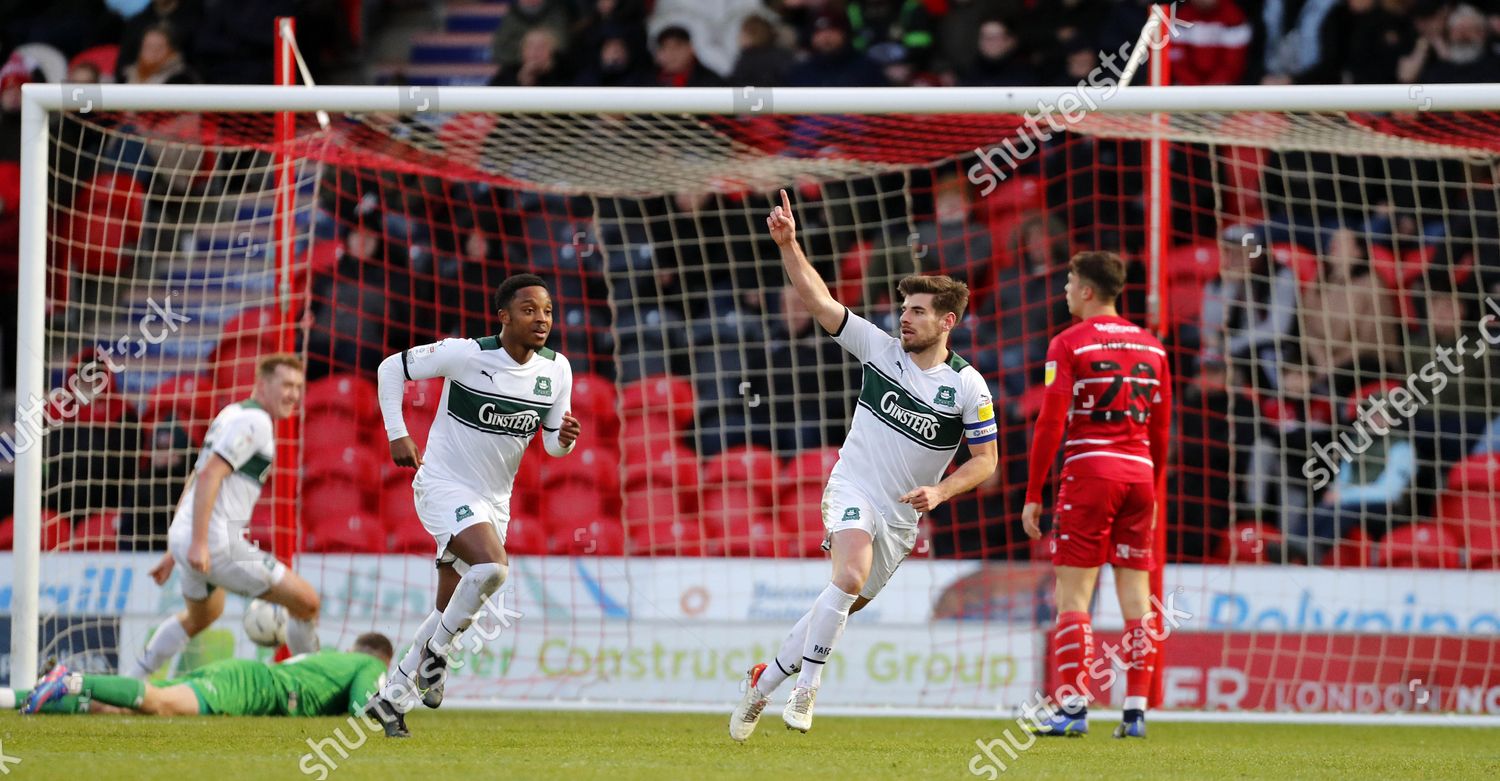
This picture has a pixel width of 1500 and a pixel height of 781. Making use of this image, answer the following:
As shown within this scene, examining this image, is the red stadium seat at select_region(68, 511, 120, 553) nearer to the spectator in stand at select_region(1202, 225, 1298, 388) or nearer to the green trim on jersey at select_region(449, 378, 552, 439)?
the green trim on jersey at select_region(449, 378, 552, 439)

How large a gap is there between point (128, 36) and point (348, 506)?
4.32 m

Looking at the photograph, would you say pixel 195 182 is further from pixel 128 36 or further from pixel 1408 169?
pixel 1408 169

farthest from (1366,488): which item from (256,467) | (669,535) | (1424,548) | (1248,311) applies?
(256,467)

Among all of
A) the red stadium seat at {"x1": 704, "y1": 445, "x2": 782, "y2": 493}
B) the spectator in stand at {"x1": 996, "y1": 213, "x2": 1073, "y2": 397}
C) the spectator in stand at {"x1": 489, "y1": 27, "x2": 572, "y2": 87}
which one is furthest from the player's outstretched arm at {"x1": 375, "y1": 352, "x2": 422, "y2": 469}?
the spectator in stand at {"x1": 489, "y1": 27, "x2": 572, "y2": 87}

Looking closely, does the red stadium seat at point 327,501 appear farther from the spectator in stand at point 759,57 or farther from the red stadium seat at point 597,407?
the spectator in stand at point 759,57

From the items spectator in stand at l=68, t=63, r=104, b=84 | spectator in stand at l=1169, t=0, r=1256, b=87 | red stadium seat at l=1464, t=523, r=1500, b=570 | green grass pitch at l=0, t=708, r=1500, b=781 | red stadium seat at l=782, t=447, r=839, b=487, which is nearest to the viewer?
green grass pitch at l=0, t=708, r=1500, b=781

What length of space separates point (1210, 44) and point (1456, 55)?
5.24 feet

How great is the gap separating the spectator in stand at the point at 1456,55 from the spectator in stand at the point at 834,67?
3.48 m

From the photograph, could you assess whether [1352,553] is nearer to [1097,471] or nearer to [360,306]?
[1097,471]

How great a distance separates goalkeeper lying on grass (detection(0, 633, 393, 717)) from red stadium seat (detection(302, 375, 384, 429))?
2.69 meters

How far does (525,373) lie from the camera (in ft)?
22.4

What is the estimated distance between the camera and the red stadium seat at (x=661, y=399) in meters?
10.5

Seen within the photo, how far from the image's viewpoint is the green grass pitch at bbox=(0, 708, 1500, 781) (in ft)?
17.3

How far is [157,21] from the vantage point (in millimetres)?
12219
